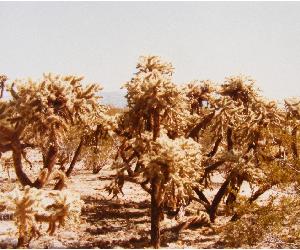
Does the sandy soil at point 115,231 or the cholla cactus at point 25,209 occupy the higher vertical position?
the cholla cactus at point 25,209

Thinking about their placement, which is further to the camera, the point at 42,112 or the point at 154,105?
the point at 154,105

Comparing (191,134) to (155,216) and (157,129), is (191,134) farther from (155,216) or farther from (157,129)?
(155,216)

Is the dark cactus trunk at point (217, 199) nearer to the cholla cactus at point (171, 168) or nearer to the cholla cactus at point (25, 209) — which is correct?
the cholla cactus at point (171, 168)

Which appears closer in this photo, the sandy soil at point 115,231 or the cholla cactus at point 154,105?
the cholla cactus at point 154,105

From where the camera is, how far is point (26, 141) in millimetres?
13453

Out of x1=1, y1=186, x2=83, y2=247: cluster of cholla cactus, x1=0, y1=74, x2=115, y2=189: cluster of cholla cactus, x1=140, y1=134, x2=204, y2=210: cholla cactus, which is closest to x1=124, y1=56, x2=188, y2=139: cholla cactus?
x1=140, y1=134, x2=204, y2=210: cholla cactus

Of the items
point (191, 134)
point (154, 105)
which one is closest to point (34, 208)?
point (154, 105)

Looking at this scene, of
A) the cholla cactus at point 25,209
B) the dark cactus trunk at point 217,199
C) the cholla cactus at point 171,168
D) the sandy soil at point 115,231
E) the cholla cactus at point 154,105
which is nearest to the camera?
the cholla cactus at point 25,209

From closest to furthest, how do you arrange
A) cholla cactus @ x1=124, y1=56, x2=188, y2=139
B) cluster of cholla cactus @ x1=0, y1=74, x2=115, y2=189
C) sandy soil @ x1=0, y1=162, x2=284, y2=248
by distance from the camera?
cluster of cholla cactus @ x1=0, y1=74, x2=115, y2=189 < cholla cactus @ x1=124, y1=56, x2=188, y2=139 < sandy soil @ x1=0, y1=162, x2=284, y2=248

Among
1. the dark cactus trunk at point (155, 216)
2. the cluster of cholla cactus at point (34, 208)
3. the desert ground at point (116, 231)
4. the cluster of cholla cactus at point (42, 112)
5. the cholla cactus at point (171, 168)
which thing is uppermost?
the cluster of cholla cactus at point (42, 112)

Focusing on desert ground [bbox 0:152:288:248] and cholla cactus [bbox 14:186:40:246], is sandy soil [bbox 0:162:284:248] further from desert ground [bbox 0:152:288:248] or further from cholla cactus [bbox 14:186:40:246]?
cholla cactus [bbox 14:186:40:246]

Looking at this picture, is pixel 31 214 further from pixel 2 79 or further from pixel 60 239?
pixel 2 79

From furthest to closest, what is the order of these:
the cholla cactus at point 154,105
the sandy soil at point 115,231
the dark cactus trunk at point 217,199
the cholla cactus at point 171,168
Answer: the dark cactus trunk at point 217,199 → the sandy soil at point 115,231 → the cholla cactus at point 154,105 → the cholla cactus at point 171,168

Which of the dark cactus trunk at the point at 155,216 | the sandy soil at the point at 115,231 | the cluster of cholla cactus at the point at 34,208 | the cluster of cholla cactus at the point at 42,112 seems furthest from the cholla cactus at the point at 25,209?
the dark cactus trunk at the point at 155,216
